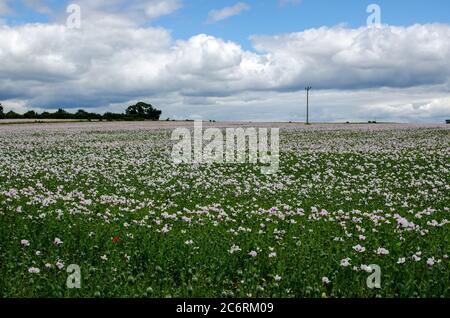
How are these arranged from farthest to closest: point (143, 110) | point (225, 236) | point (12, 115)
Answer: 1. point (143, 110)
2. point (12, 115)
3. point (225, 236)

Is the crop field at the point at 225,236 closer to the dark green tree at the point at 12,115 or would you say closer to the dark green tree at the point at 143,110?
the dark green tree at the point at 12,115

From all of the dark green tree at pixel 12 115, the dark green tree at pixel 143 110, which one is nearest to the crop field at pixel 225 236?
the dark green tree at pixel 12 115

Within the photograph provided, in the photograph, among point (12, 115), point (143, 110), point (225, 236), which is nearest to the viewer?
point (225, 236)

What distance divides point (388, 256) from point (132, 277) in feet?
16.4

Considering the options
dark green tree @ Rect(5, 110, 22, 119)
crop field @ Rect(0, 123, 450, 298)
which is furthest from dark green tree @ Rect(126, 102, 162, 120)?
crop field @ Rect(0, 123, 450, 298)

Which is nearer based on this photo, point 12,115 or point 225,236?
point 225,236

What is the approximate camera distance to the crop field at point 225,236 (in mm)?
8195

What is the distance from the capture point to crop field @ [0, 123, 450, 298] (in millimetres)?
8195

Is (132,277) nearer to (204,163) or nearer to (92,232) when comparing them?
(92,232)

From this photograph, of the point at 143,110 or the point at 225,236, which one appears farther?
the point at 143,110

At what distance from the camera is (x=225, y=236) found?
11.2 meters

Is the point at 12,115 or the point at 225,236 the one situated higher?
the point at 12,115

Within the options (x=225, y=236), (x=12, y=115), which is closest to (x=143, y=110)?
(x=12, y=115)

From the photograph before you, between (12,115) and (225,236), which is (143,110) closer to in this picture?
(12,115)
